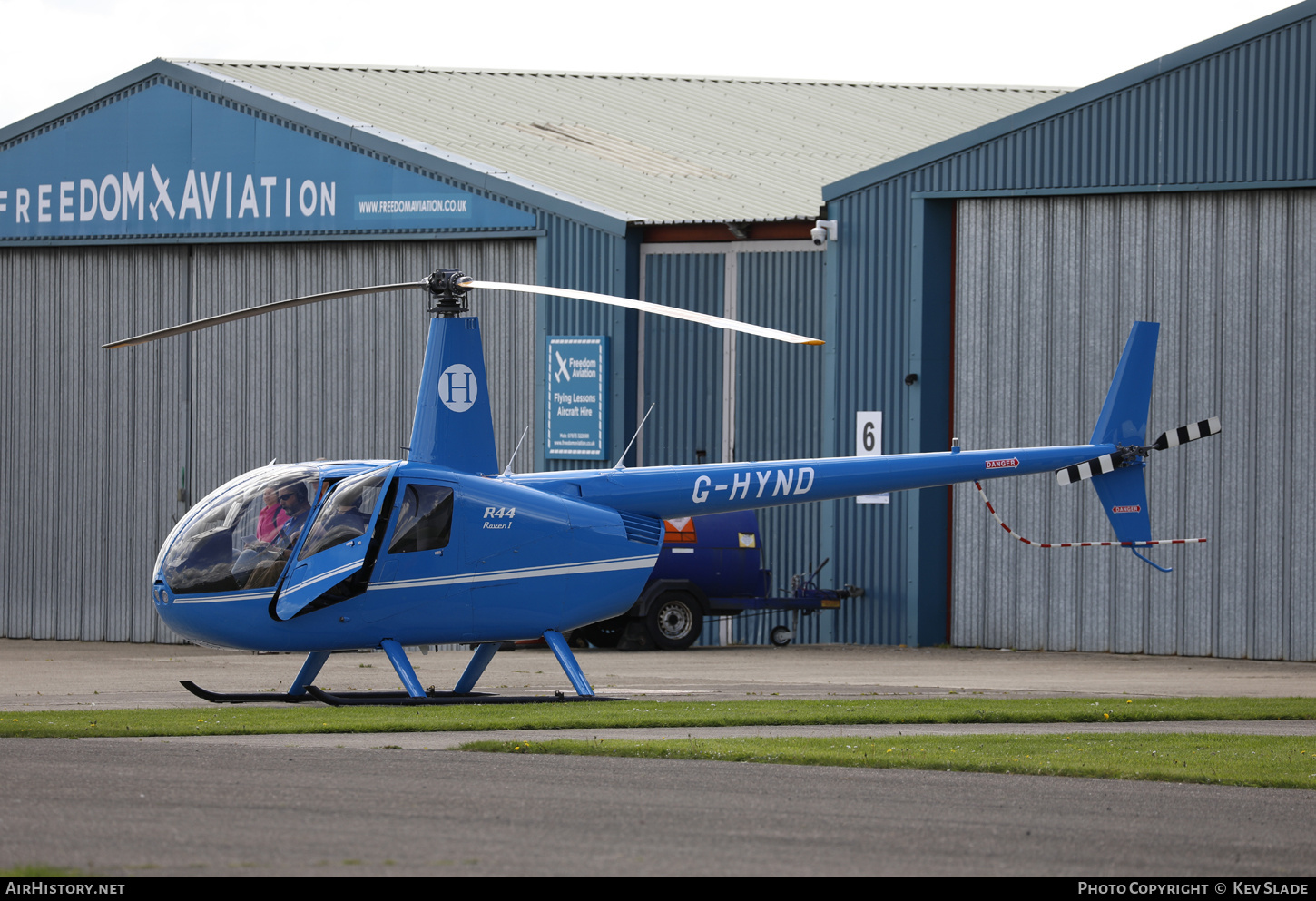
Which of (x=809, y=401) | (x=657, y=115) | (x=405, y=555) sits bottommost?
(x=405, y=555)

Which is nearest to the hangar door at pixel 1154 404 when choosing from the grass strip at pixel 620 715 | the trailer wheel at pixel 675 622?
the trailer wheel at pixel 675 622

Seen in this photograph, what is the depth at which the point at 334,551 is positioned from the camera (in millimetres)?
13969

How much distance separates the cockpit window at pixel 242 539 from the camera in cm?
1388

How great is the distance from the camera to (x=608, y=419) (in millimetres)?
25469

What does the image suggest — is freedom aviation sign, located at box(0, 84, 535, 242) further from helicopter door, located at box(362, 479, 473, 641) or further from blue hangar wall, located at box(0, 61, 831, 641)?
helicopter door, located at box(362, 479, 473, 641)

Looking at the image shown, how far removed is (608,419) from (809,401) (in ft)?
10.3

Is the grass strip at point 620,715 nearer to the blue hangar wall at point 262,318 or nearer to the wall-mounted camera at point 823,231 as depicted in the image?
the blue hangar wall at point 262,318

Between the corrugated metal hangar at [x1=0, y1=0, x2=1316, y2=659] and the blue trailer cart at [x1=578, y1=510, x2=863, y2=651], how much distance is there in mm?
988

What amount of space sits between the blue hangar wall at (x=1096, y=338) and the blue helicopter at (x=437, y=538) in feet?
27.5

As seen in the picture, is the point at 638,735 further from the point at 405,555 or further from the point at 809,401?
the point at 809,401
